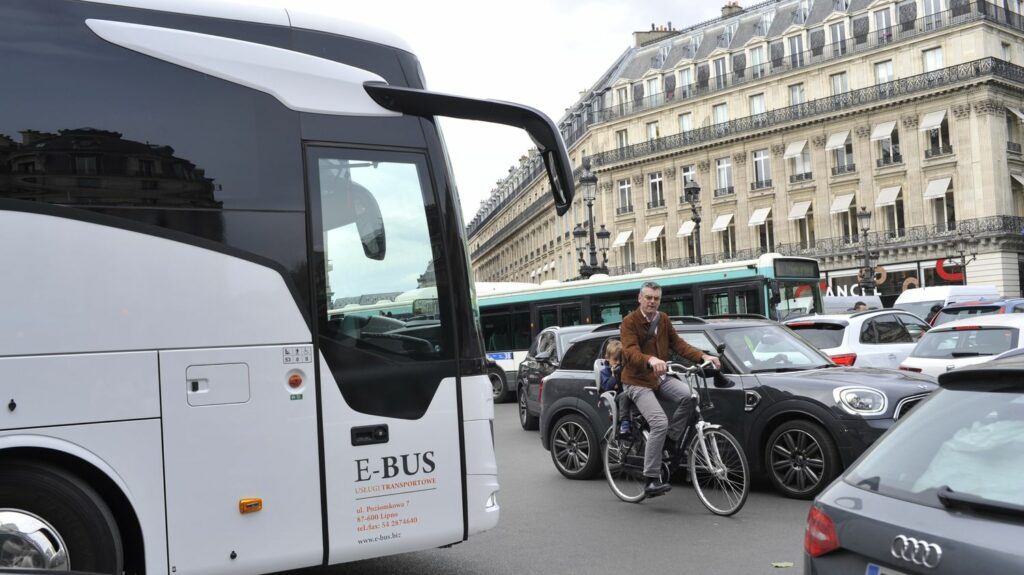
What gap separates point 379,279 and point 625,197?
65440 millimetres

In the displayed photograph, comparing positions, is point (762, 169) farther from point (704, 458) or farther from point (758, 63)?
point (704, 458)

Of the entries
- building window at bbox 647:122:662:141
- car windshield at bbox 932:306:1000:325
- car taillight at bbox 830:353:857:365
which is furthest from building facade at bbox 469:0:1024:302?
car taillight at bbox 830:353:857:365

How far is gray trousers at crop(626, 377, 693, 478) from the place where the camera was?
7.79 meters

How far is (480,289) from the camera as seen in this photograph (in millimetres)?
29141

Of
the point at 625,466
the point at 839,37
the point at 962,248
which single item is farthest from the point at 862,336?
the point at 839,37

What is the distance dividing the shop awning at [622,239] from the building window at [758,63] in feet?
46.2

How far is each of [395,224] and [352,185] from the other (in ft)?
1.07

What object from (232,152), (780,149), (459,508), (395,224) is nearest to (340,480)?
(459,508)

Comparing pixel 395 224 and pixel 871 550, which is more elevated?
pixel 395 224

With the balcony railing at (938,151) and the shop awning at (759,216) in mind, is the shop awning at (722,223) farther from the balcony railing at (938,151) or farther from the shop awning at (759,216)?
the balcony railing at (938,151)

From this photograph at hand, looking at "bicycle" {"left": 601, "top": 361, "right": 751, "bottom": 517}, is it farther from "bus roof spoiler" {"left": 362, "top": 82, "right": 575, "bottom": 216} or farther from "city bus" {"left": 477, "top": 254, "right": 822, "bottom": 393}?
"city bus" {"left": 477, "top": 254, "right": 822, "bottom": 393}

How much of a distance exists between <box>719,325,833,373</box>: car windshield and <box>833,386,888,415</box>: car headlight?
37.1 inches

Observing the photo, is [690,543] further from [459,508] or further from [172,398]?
[172,398]

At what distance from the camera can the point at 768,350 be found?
364 inches
